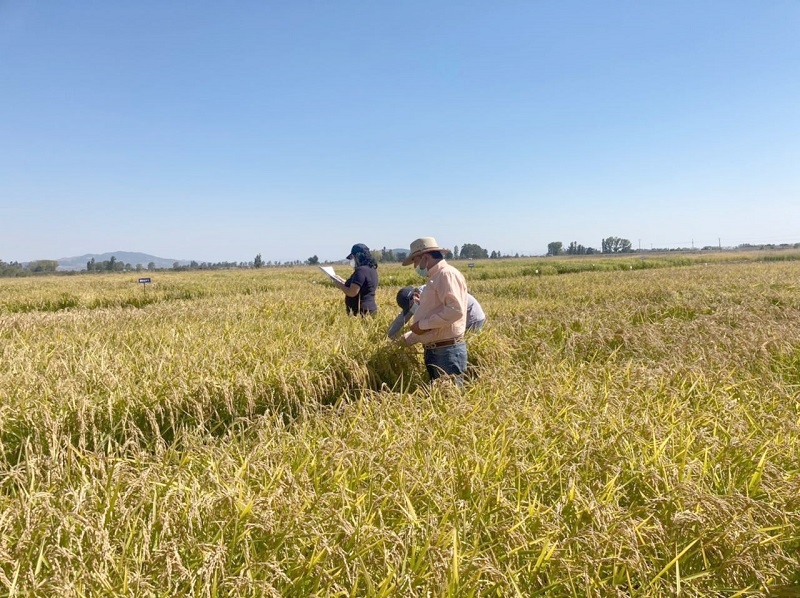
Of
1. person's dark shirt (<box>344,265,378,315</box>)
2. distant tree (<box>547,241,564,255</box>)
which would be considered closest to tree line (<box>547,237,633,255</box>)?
distant tree (<box>547,241,564,255</box>)

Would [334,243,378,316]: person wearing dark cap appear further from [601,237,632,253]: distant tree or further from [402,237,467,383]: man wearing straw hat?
[601,237,632,253]: distant tree

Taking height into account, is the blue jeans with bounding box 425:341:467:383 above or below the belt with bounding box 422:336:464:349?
below

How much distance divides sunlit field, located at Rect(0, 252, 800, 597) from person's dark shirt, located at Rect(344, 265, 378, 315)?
77.4 inches

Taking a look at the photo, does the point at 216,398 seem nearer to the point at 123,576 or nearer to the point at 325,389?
the point at 325,389

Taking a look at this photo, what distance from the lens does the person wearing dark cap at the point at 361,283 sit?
6586mm

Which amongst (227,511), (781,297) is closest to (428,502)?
(227,511)

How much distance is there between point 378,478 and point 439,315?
206cm

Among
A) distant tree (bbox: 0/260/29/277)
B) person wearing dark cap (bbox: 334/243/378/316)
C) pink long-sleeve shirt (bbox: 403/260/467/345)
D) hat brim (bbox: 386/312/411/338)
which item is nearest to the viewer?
pink long-sleeve shirt (bbox: 403/260/467/345)

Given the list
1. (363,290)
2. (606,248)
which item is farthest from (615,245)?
(363,290)

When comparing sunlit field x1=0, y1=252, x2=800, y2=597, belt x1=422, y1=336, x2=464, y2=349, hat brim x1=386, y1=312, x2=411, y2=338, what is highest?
hat brim x1=386, y1=312, x2=411, y2=338

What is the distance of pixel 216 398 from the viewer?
3506mm

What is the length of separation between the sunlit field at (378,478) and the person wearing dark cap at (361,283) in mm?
1917

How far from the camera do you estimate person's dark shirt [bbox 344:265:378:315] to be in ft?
21.7

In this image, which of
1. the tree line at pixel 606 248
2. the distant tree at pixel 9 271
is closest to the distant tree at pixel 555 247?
the tree line at pixel 606 248
